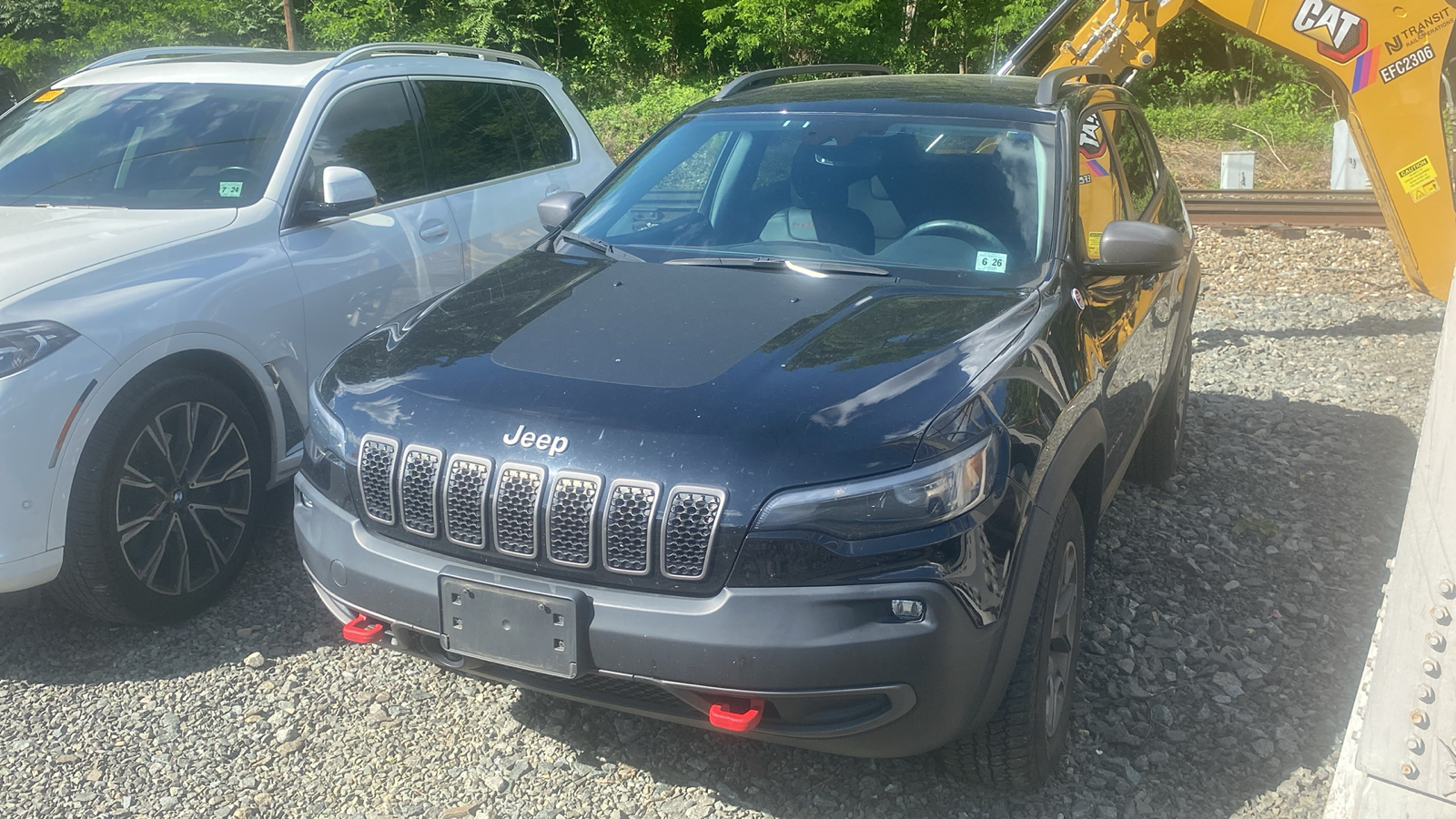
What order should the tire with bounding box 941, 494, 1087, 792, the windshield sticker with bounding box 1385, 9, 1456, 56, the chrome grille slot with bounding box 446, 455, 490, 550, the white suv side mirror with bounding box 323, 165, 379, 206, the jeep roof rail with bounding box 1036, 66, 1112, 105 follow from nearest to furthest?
1. the chrome grille slot with bounding box 446, 455, 490, 550
2. the tire with bounding box 941, 494, 1087, 792
3. the jeep roof rail with bounding box 1036, 66, 1112, 105
4. the white suv side mirror with bounding box 323, 165, 379, 206
5. the windshield sticker with bounding box 1385, 9, 1456, 56

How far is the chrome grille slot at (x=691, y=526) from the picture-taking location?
2443 millimetres

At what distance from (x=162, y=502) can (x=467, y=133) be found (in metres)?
2.45

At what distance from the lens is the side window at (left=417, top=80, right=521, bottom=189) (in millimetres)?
5320

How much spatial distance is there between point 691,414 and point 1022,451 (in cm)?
76

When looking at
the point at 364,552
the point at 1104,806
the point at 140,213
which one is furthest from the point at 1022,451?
the point at 140,213

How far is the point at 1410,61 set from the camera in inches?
273

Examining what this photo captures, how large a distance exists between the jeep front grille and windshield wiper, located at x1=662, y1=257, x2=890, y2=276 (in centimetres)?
119

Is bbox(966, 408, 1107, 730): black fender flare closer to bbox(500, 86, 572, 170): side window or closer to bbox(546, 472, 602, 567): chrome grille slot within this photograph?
bbox(546, 472, 602, 567): chrome grille slot

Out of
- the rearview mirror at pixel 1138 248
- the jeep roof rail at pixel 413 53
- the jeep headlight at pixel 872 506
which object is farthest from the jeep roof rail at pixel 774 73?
the jeep headlight at pixel 872 506

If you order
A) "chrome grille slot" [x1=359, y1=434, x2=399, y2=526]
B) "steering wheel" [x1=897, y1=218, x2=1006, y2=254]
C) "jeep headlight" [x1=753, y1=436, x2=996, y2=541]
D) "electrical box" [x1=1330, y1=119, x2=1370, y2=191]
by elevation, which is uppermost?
"steering wheel" [x1=897, y1=218, x2=1006, y2=254]

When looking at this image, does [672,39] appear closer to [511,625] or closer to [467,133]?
[467,133]

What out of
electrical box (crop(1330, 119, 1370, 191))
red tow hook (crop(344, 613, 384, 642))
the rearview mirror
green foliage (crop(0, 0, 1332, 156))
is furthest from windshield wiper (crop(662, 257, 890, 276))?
green foliage (crop(0, 0, 1332, 156))

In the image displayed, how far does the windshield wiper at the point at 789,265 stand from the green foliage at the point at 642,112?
1657cm

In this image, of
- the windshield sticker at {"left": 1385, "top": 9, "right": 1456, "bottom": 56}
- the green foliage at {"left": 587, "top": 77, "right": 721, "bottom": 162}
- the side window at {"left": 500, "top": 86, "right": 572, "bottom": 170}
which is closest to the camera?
the side window at {"left": 500, "top": 86, "right": 572, "bottom": 170}
